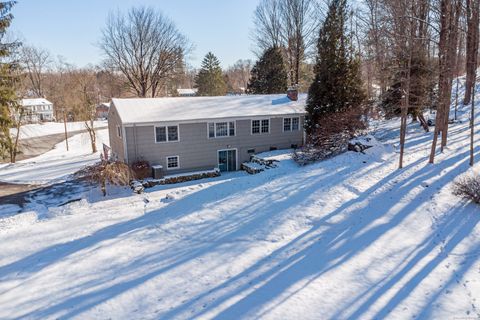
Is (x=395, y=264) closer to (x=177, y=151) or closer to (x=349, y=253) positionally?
(x=349, y=253)

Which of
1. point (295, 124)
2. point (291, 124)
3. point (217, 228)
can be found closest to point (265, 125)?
point (291, 124)

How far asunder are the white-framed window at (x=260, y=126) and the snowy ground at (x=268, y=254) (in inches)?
360

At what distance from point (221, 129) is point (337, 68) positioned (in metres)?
8.22

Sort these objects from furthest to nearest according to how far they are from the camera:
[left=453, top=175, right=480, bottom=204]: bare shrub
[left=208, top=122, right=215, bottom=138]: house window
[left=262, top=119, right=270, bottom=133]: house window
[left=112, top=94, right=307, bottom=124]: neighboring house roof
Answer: [left=262, top=119, right=270, bottom=133]: house window < [left=208, top=122, right=215, bottom=138]: house window < [left=112, top=94, right=307, bottom=124]: neighboring house roof < [left=453, top=175, right=480, bottom=204]: bare shrub

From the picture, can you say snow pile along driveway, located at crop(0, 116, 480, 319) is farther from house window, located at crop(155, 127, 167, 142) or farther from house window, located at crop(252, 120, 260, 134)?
house window, located at crop(252, 120, 260, 134)

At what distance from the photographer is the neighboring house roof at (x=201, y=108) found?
19.0 meters

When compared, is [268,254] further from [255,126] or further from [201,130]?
[255,126]

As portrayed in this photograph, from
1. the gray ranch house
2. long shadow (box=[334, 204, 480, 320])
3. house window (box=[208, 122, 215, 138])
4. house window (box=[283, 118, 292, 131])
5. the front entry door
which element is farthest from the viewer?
house window (box=[283, 118, 292, 131])

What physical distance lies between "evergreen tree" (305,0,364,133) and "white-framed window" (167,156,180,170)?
31.2ft

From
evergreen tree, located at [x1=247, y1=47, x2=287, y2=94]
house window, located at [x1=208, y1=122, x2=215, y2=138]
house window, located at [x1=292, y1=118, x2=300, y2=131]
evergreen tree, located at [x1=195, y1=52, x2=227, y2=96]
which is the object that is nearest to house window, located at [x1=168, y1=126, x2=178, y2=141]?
house window, located at [x1=208, y1=122, x2=215, y2=138]

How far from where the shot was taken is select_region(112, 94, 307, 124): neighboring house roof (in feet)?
62.5

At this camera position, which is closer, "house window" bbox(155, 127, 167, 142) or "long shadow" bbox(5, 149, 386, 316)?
"long shadow" bbox(5, 149, 386, 316)

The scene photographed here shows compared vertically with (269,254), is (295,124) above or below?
above

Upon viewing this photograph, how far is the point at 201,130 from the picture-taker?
20000 millimetres
